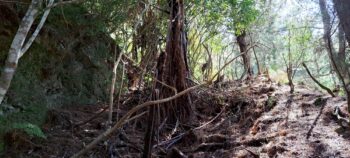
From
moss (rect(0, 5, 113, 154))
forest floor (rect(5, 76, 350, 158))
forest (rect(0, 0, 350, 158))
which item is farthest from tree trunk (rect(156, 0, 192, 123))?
moss (rect(0, 5, 113, 154))

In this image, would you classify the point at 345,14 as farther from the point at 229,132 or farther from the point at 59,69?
the point at 59,69

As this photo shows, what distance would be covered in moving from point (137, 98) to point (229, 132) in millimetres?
1867

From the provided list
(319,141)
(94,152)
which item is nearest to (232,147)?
A: (319,141)

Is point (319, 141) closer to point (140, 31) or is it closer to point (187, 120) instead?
point (187, 120)

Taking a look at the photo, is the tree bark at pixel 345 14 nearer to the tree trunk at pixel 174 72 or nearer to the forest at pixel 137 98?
the forest at pixel 137 98

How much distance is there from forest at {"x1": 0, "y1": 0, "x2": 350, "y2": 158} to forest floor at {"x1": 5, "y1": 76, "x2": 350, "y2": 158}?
0.02 metres

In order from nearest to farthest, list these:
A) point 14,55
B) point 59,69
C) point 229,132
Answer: point 14,55 < point 229,132 < point 59,69

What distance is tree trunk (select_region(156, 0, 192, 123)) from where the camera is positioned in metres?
5.50

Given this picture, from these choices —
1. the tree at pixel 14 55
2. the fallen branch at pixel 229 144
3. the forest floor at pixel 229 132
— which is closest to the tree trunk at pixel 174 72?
the forest floor at pixel 229 132

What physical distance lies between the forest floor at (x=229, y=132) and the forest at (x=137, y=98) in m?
0.02

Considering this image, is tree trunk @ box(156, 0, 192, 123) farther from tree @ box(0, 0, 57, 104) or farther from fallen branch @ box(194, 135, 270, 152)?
tree @ box(0, 0, 57, 104)

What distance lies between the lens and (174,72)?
221 inches

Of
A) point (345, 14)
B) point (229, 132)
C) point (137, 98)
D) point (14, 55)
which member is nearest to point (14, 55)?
point (14, 55)

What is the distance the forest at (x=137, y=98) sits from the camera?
388 cm
